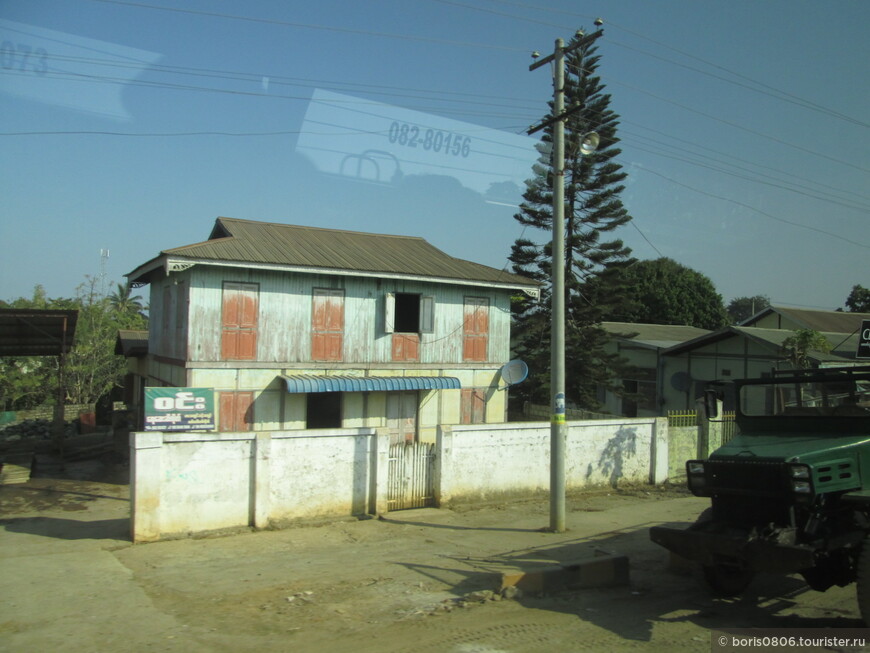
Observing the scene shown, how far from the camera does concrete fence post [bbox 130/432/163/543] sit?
28.5 feet

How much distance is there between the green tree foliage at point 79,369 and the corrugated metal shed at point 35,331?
986 centimetres

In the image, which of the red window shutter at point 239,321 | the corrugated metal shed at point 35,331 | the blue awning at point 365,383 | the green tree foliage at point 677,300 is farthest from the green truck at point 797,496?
the green tree foliage at point 677,300

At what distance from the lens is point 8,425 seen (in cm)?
2450

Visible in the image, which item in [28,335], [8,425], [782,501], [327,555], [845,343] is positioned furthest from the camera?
[8,425]

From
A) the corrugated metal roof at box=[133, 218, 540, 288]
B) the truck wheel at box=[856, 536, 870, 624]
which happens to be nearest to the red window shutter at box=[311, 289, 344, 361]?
the corrugated metal roof at box=[133, 218, 540, 288]

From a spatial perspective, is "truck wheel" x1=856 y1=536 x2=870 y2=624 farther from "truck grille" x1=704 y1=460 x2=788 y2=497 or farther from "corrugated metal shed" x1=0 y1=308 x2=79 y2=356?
"corrugated metal shed" x1=0 y1=308 x2=79 y2=356

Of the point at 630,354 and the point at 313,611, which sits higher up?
the point at 630,354

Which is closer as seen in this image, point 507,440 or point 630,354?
point 507,440

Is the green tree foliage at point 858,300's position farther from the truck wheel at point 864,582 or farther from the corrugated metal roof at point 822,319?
the truck wheel at point 864,582

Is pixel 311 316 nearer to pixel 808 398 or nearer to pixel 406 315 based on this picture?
pixel 406 315

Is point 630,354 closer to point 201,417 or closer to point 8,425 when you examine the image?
point 201,417

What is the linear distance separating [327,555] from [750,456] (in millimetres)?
5284

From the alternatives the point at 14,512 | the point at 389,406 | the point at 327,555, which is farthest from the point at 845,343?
the point at 14,512

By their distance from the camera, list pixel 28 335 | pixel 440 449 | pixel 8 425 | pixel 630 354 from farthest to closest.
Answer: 1. pixel 630 354
2. pixel 8 425
3. pixel 28 335
4. pixel 440 449
